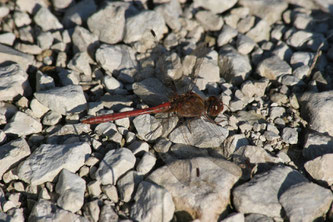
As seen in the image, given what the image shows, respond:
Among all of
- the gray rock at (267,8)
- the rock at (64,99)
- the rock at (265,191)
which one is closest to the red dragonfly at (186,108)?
the rock at (64,99)

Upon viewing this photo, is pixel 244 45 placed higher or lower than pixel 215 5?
lower

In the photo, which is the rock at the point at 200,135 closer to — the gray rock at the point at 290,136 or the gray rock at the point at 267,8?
the gray rock at the point at 290,136

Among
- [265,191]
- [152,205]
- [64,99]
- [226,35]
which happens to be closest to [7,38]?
[64,99]

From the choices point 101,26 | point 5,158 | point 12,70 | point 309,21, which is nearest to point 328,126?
point 309,21

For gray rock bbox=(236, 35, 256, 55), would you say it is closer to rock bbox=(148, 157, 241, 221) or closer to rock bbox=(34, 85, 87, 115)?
rock bbox=(148, 157, 241, 221)

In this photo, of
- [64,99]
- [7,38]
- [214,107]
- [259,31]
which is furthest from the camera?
[259,31]

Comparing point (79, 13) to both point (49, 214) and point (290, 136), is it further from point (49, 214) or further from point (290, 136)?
point (290, 136)
